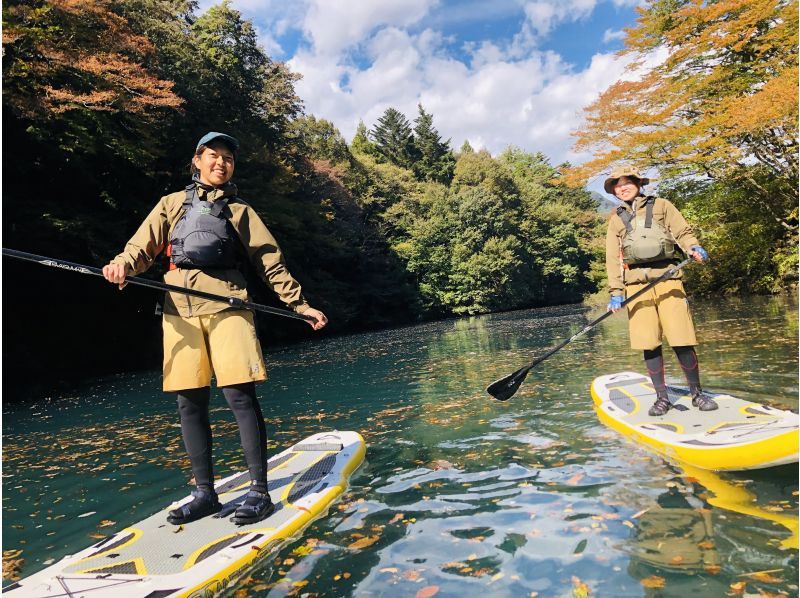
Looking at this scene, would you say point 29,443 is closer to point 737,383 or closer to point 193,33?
point 737,383

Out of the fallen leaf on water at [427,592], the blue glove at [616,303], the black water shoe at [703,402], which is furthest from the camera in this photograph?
the blue glove at [616,303]

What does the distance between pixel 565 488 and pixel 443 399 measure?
366cm

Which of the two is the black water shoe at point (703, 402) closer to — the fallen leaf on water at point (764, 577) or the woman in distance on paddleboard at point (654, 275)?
the woman in distance on paddleboard at point (654, 275)

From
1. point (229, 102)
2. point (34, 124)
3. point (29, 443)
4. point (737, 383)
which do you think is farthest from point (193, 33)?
point (737, 383)

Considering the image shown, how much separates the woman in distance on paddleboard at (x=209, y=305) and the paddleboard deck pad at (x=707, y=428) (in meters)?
2.68

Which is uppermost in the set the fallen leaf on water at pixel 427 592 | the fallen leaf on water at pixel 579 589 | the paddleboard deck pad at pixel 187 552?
the paddleboard deck pad at pixel 187 552

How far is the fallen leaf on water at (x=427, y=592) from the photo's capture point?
91.2 inches

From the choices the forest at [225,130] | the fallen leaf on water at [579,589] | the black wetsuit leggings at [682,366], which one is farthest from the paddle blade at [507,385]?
the forest at [225,130]

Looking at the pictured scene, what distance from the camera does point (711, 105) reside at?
613 inches

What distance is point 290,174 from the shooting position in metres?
26.2

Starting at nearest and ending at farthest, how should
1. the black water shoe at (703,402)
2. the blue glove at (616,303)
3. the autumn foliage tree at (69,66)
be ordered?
the black water shoe at (703,402), the blue glove at (616,303), the autumn foliage tree at (69,66)

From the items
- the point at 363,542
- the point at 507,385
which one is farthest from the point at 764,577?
the point at 507,385

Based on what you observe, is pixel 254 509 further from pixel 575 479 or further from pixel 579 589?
pixel 575 479

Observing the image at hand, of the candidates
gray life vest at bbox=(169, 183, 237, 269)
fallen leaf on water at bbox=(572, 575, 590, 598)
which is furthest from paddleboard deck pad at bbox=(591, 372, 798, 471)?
gray life vest at bbox=(169, 183, 237, 269)
